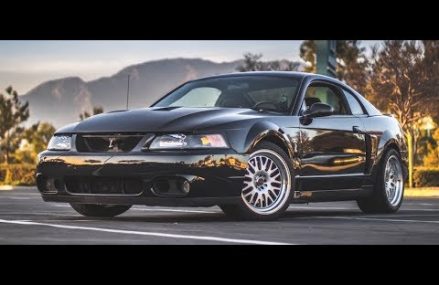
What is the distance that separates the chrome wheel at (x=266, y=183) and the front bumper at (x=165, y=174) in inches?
7.6

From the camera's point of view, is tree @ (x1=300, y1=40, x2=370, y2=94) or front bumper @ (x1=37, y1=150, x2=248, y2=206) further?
tree @ (x1=300, y1=40, x2=370, y2=94)

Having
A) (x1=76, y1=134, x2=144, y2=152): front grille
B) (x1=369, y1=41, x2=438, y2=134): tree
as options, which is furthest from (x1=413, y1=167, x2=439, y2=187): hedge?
(x1=76, y1=134, x2=144, y2=152): front grille

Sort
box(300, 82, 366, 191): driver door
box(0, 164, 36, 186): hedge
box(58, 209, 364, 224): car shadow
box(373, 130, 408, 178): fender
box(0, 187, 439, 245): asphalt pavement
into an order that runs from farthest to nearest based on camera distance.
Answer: box(0, 164, 36, 186): hedge, box(373, 130, 408, 178): fender, box(300, 82, 366, 191): driver door, box(58, 209, 364, 224): car shadow, box(0, 187, 439, 245): asphalt pavement

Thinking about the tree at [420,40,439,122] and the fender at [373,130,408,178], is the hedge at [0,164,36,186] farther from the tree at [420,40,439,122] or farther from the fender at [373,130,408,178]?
the fender at [373,130,408,178]

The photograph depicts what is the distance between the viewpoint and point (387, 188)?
38.5 ft

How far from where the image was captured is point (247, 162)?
948cm

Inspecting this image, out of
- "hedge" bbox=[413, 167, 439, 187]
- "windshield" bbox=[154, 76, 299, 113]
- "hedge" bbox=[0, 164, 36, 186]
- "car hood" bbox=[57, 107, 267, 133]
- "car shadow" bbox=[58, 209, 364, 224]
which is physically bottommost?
"hedge" bbox=[0, 164, 36, 186]

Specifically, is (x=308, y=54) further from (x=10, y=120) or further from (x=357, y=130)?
(x=357, y=130)

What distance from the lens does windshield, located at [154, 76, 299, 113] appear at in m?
10.4

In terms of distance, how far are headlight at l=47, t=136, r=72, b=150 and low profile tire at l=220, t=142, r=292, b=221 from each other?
1.60 metres

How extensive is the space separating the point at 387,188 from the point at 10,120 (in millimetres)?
50797
